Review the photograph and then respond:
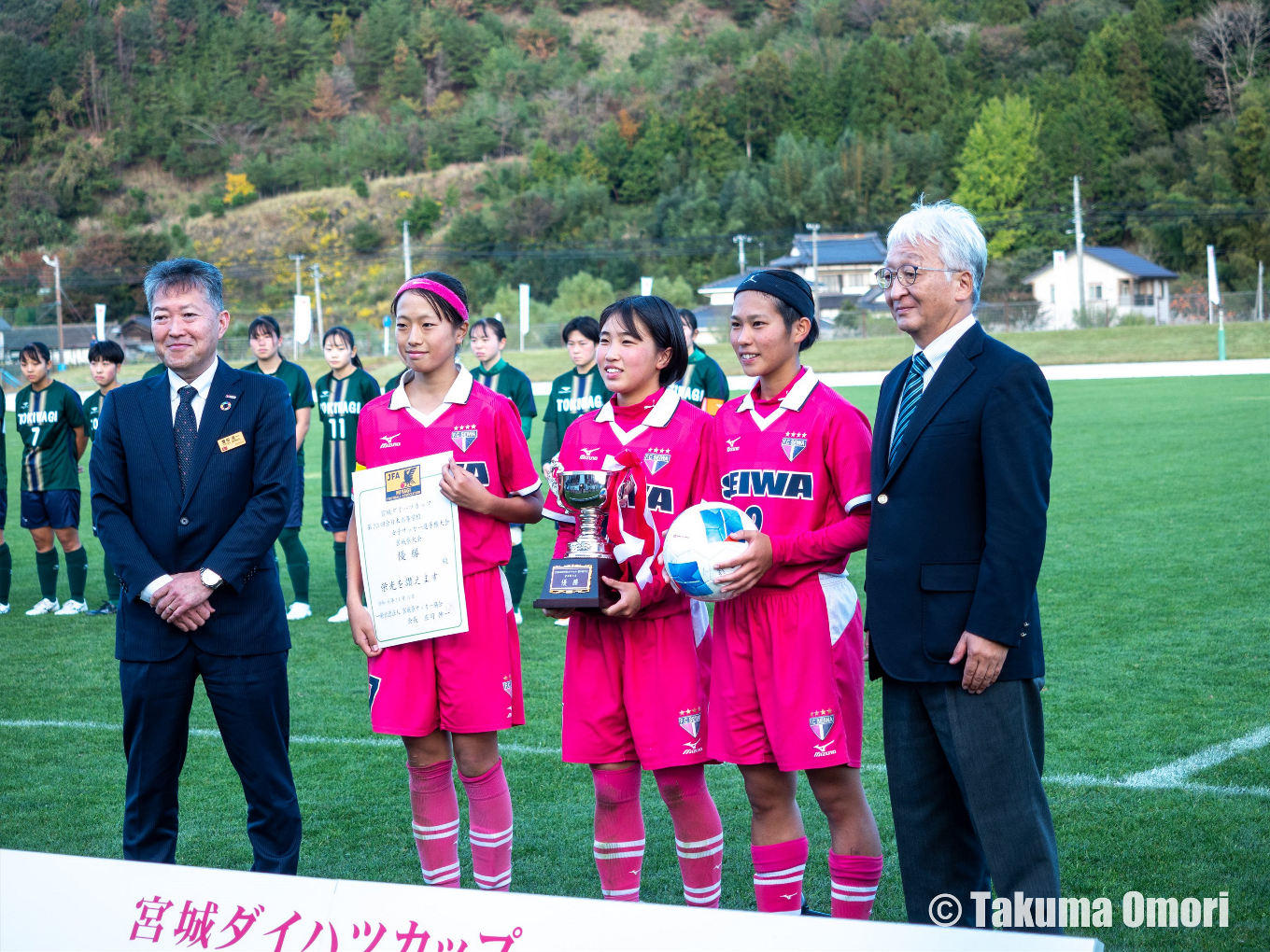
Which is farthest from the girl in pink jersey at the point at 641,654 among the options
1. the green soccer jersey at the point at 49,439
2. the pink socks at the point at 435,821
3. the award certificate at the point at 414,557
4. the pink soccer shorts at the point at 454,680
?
the green soccer jersey at the point at 49,439

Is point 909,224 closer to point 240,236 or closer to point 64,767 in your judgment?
point 64,767

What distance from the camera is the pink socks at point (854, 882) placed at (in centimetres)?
313

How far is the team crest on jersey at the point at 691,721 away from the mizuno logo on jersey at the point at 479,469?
3.09 feet

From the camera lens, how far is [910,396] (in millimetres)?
2967

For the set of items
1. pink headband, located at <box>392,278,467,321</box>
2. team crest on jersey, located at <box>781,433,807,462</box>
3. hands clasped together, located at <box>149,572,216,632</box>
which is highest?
pink headband, located at <box>392,278,467,321</box>

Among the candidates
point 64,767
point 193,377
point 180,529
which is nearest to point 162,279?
point 193,377

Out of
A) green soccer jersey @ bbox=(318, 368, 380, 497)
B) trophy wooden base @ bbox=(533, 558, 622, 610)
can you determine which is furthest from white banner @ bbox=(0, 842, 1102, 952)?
green soccer jersey @ bbox=(318, 368, 380, 497)

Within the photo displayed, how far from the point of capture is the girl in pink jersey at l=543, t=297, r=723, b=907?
10.6ft

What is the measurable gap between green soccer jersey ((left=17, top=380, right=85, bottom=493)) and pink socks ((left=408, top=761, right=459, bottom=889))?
21.8 ft

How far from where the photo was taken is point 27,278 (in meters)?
84.2

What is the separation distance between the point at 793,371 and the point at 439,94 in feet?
408

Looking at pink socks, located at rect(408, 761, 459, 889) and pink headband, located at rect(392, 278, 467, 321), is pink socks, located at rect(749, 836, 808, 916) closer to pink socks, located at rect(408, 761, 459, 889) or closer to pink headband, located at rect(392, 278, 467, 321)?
pink socks, located at rect(408, 761, 459, 889)

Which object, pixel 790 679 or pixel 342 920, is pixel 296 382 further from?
pixel 342 920

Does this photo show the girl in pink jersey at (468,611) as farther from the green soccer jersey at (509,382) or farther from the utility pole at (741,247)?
the utility pole at (741,247)
